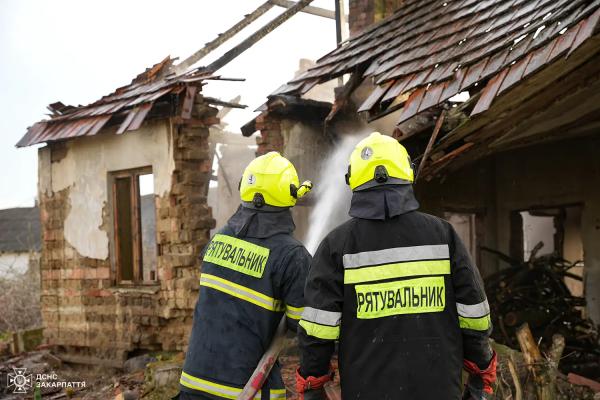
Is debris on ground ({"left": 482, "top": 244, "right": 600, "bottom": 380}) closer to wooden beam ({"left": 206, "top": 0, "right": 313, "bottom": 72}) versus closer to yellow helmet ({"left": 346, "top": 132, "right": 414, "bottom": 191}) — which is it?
yellow helmet ({"left": 346, "top": 132, "right": 414, "bottom": 191})

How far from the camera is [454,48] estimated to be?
20.7 feet

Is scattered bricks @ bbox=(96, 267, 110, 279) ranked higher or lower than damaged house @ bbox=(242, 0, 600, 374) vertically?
lower

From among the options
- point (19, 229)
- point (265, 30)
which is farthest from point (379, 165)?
point (19, 229)

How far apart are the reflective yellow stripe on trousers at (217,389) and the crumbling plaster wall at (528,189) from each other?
526 cm

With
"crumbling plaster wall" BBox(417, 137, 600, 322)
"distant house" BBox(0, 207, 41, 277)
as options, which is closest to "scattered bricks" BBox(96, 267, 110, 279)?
"crumbling plaster wall" BBox(417, 137, 600, 322)

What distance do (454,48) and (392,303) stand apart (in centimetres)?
416

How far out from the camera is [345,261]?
2902mm

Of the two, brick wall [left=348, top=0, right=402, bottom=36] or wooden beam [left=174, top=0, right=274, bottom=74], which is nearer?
brick wall [left=348, top=0, right=402, bottom=36]

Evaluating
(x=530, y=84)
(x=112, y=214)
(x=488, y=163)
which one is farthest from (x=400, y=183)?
(x=488, y=163)

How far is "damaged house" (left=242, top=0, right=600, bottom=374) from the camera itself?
5176mm

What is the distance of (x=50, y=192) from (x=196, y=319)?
22.5 feet

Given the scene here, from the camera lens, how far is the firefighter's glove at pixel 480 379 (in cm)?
296

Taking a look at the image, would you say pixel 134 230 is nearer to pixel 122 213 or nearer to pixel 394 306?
pixel 122 213

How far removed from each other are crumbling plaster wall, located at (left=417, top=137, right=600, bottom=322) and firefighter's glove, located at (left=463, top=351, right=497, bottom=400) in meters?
5.40
